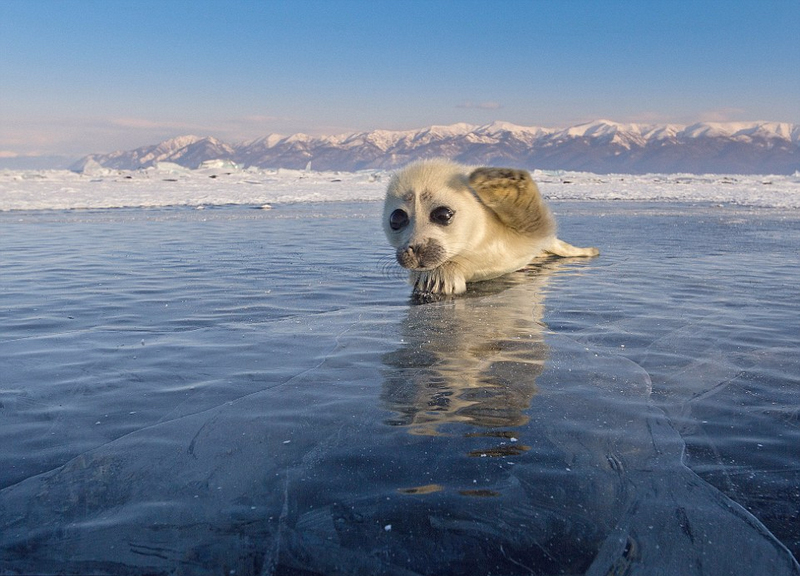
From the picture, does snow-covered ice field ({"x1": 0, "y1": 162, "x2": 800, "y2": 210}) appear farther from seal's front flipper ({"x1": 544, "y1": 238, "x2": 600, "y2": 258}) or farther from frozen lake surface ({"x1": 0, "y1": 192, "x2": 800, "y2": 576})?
frozen lake surface ({"x1": 0, "y1": 192, "x2": 800, "y2": 576})

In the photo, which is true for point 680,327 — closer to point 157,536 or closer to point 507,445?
point 507,445

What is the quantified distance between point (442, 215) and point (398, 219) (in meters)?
0.39

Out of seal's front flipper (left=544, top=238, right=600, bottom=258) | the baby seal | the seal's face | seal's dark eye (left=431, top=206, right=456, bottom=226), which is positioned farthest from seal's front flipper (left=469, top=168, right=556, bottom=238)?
seal's front flipper (left=544, top=238, right=600, bottom=258)

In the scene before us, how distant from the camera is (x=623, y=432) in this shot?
7.38 feet

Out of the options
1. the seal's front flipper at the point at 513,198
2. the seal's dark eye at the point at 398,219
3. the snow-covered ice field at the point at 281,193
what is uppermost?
the seal's front flipper at the point at 513,198

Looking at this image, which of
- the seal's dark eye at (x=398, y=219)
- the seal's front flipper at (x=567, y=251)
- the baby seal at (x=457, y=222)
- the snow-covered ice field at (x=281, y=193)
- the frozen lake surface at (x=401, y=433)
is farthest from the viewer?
the snow-covered ice field at (x=281, y=193)

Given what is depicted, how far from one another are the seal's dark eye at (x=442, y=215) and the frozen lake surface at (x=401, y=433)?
0.73 metres

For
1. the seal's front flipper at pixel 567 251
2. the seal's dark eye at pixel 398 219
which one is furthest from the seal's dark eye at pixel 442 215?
the seal's front flipper at pixel 567 251

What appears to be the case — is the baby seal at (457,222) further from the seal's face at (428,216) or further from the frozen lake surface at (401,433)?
the frozen lake surface at (401,433)

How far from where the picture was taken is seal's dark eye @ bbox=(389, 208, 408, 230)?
5418 millimetres

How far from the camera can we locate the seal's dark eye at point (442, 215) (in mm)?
5293

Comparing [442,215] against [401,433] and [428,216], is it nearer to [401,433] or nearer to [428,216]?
[428,216]

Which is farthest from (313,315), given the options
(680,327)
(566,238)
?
(566,238)

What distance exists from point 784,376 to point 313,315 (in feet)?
9.12
